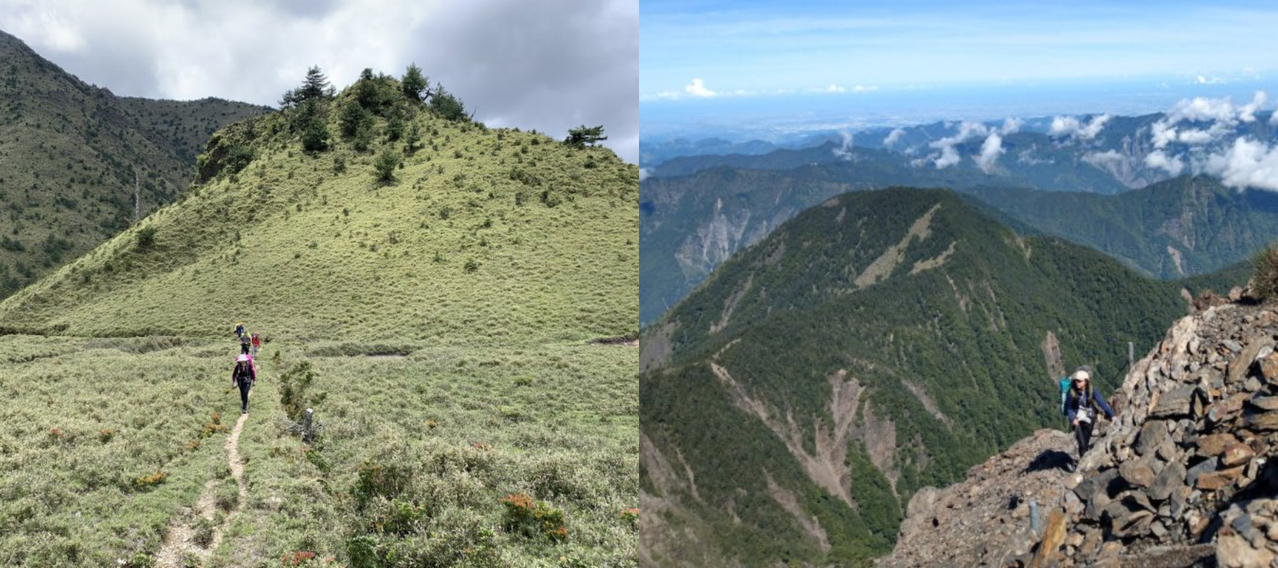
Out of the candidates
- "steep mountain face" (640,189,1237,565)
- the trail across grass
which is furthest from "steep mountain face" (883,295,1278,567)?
"steep mountain face" (640,189,1237,565)

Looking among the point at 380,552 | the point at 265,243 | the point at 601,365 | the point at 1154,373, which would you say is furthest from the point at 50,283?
the point at 1154,373

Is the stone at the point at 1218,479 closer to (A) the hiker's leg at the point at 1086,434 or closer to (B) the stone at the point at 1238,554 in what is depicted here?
(B) the stone at the point at 1238,554

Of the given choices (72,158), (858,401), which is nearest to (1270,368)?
(72,158)

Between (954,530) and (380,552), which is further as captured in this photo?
(954,530)

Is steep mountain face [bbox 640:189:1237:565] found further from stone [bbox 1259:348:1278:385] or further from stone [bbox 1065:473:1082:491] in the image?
stone [bbox 1259:348:1278:385]

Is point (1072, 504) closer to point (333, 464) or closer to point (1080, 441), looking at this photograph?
point (1080, 441)

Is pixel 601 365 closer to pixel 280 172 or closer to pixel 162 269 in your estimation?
pixel 162 269
